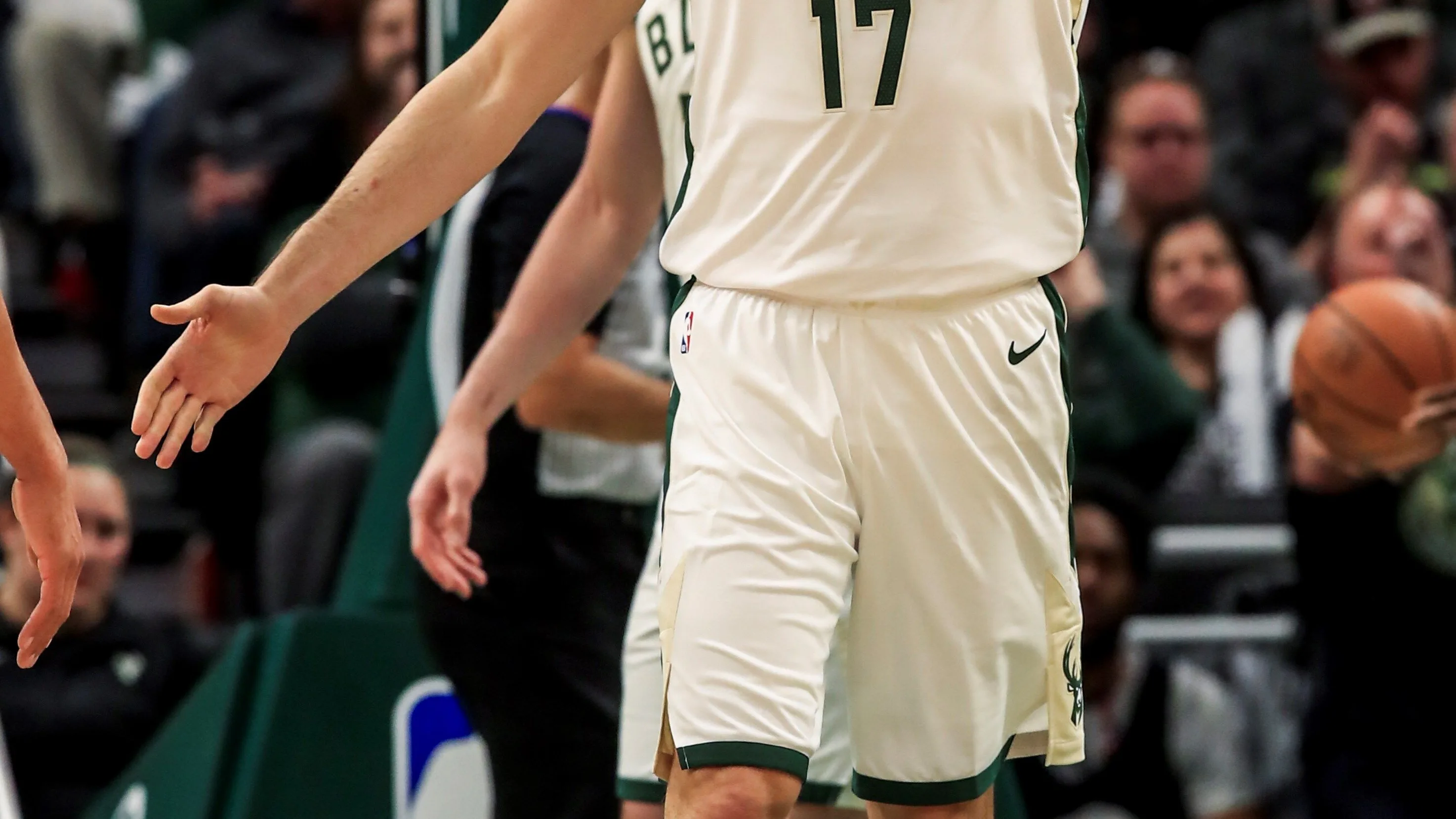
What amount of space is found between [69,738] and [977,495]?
170 inches

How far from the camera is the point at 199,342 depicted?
2764mm

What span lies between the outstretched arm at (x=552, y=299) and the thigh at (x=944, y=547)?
85cm

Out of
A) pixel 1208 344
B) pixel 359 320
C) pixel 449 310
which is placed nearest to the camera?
pixel 449 310

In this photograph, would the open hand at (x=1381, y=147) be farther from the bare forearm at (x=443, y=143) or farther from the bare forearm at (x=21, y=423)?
the bare forearm at (x=21, y=423)

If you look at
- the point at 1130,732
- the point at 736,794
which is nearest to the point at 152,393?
the point at 736,794

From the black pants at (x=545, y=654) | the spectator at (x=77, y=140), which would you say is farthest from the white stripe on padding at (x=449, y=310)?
the spectator at (x=77, y=140)

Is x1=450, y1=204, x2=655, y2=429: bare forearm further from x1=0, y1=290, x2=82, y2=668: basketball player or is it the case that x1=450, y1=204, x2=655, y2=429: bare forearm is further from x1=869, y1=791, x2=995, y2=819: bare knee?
x1=869, y1=791, x2=995, y2=819: bare knee

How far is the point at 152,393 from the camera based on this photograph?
2.73 meters

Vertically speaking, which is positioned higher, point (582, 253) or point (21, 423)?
point (582, 253)

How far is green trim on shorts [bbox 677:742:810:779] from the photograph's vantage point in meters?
2.82

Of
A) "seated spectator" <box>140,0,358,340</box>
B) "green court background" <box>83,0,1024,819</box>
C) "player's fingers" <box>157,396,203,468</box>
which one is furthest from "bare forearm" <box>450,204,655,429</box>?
"seated spectator" <box>140,0,358,340</box>

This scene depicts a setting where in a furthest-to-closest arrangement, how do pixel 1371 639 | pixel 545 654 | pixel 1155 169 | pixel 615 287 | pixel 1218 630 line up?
pixel 1155 169, pixel 1218 630, pixel 1371 639, pixel 545 654, pixel 615 287

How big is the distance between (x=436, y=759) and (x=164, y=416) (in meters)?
2.51

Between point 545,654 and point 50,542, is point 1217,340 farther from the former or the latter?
point 50,542
